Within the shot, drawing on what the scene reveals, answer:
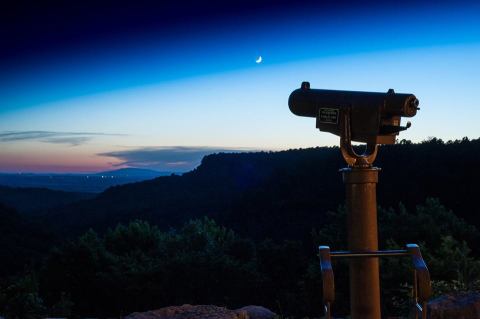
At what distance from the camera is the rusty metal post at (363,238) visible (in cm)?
161

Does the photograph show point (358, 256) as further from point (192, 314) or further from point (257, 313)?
point (257, 313)

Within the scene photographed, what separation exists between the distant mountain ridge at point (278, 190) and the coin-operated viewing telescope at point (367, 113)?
20.6m

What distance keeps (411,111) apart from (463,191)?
25.1m

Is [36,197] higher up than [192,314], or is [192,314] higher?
[192,314]

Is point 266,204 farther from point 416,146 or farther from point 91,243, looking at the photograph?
point 91,243

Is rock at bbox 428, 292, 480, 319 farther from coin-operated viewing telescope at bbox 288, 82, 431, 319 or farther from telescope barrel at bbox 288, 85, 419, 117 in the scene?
telescope barrel at bbox 288, 85, 419, 117

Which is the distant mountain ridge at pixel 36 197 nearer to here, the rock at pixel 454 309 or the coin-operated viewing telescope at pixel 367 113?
the rock at pixel 454 309

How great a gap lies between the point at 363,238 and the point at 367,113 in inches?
15.1

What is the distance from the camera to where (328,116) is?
69.0 inches

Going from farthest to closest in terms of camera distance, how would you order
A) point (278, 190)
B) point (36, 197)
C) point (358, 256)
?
point (36, 197)
point (278, 190)
point (358, 256)

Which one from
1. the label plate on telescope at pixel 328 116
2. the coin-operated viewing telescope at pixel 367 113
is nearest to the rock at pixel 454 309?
the coin-operated viewing telescope at pixel 367 113

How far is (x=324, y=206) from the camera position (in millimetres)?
32031

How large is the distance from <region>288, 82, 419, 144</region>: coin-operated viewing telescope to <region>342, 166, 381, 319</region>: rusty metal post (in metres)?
0.16

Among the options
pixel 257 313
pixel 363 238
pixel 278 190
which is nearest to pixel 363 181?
pixel 363 238
